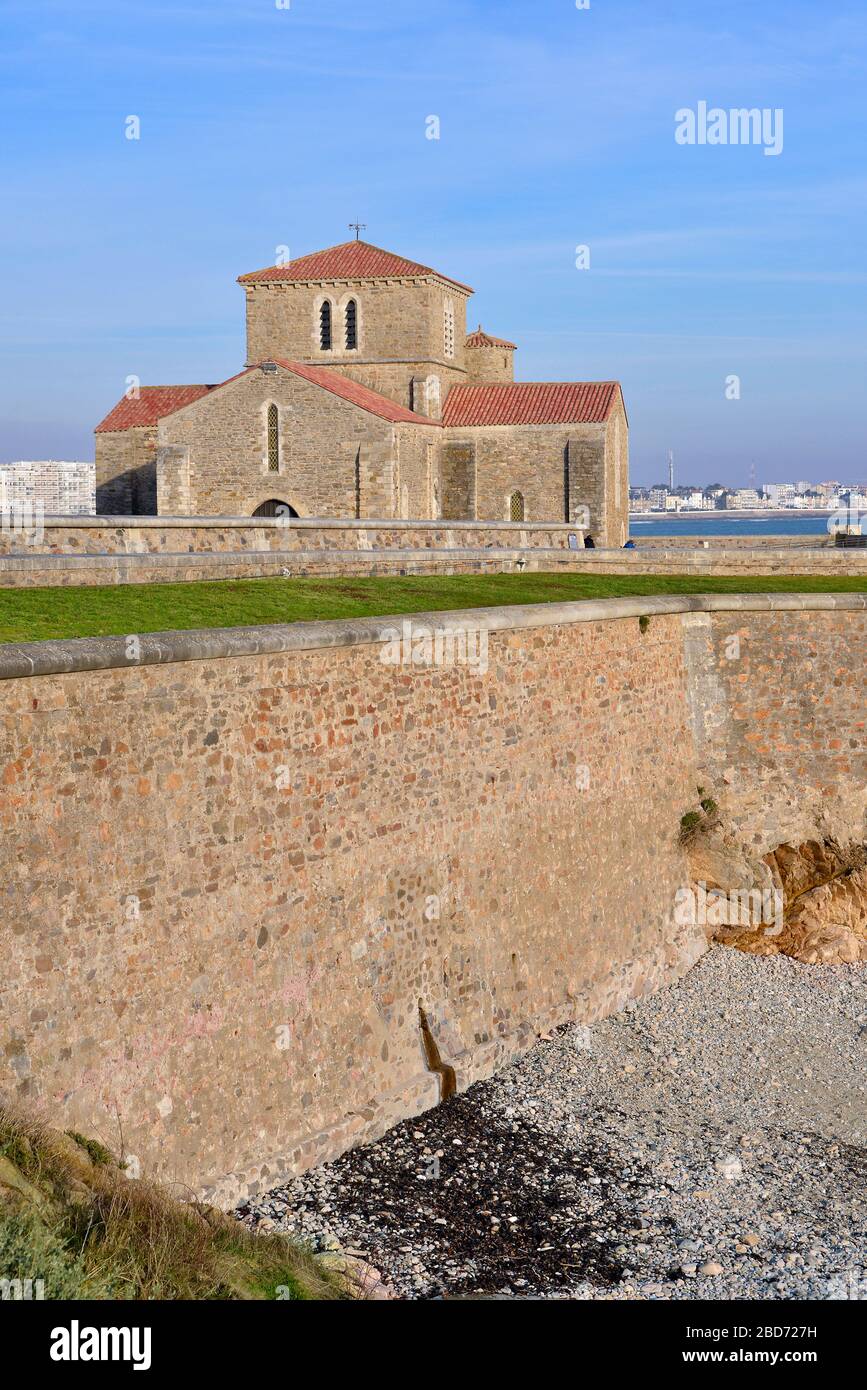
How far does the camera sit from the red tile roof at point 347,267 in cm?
3991

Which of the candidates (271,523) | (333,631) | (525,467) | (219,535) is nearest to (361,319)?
(525,467)

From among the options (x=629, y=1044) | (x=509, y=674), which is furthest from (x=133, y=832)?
(x=629, y=1044)

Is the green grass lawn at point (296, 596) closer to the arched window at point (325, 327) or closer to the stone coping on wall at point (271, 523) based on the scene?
the stone coping on wall at point (271, 523)

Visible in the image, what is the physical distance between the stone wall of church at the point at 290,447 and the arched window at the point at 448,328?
290 inches

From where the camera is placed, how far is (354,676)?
11.7m

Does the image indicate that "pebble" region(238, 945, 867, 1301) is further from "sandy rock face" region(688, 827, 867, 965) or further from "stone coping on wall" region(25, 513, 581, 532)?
"stone coping on wall" region(25, 513, 581, 532)

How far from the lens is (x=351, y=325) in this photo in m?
40.8

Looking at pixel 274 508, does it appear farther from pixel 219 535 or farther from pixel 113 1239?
pixel 113 1239

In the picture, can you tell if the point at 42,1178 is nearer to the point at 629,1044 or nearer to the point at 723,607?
the point at 629,1044

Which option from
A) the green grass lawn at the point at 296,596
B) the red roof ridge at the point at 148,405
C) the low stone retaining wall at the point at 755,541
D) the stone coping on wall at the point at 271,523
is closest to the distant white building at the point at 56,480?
the red roof ridge at the point at 148,405

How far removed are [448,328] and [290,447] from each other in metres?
9.42

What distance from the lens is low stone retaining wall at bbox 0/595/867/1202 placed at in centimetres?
876

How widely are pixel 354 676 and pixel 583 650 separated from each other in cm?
441
